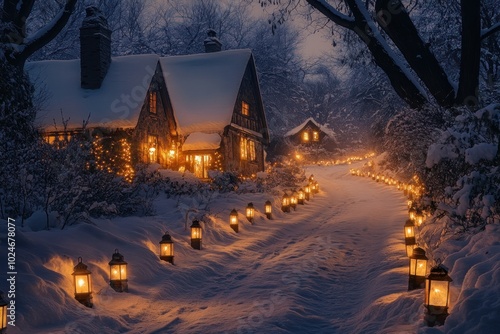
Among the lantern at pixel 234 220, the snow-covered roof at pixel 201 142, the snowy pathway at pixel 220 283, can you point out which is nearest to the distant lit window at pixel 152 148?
the snow-covered roof at pixel 201 142

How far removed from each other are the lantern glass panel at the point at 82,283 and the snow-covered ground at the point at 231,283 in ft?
0.48

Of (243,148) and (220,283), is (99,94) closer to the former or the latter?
(243,148)

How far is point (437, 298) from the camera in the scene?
16.9 ft

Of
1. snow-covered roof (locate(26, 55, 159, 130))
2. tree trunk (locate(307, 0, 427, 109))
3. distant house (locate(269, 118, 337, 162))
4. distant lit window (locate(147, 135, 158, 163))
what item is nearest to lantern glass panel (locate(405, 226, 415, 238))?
tree trunk (locate(307, 0, 427, 109))

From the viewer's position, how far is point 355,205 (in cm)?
2364

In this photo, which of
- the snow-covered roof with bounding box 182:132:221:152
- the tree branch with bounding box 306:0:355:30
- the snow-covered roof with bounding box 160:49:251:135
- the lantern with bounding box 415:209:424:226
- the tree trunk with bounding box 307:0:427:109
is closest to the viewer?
the tree trunk with bounding box 307:0:427:109

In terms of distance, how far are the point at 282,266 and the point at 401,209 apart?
12.5 metres

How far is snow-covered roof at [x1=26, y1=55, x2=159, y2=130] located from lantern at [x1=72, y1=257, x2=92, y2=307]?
14.8 meters

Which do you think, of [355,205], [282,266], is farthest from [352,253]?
[355,205]

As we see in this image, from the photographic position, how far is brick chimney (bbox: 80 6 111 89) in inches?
883

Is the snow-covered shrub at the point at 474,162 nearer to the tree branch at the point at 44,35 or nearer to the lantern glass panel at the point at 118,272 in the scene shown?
the lantern glass panel at the point at 118,272

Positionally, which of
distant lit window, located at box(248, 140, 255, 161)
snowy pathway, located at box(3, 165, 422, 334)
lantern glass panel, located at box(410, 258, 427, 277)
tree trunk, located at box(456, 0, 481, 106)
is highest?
tree trunk, located at box(456, 0, 481, 106)

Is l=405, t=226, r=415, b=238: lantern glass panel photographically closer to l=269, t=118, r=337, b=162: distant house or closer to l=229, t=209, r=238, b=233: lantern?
l=229, t=209, r=238, b=233: lantern

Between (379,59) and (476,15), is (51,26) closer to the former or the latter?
(379,59)
